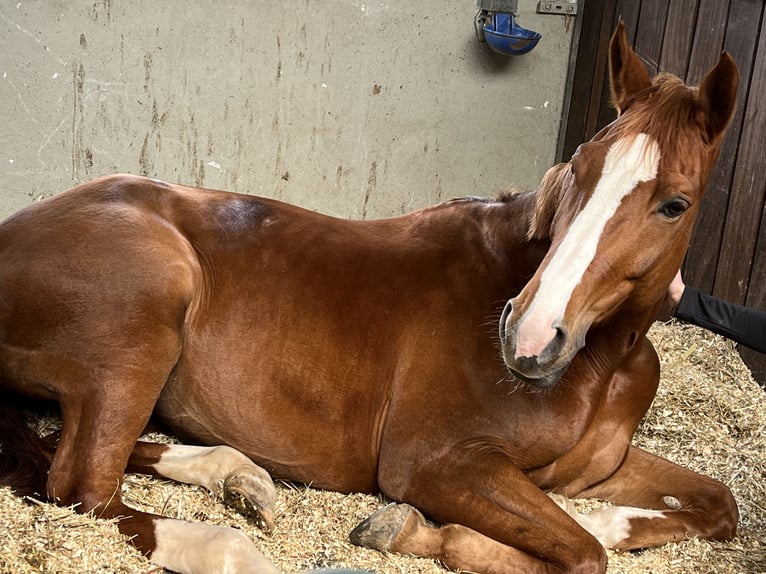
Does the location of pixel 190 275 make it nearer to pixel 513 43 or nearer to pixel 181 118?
pixel 181 118

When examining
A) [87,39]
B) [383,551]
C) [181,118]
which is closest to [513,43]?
[181,118]

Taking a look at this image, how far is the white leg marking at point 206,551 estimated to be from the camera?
7.52 ft

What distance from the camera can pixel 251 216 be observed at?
309cm

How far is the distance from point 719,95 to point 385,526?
162 centimetres

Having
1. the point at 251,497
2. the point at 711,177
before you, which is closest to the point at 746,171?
the point at 711,177

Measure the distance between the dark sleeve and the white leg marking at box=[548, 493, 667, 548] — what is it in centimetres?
69

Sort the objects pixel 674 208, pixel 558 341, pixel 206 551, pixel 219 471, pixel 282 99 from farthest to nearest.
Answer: pixel 282 99, pixel 219 471, pixel 206 551, pixel 674 208, pixel 558 341

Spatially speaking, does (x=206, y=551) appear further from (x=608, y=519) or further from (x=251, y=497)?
(x=608, y=519)

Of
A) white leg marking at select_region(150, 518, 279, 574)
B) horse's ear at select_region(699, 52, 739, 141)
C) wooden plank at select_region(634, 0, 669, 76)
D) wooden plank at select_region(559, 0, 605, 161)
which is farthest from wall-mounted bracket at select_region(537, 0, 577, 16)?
white leg marking at select_region(150, 518, 279, 574)

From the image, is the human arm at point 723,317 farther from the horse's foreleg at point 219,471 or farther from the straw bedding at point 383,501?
the horse's foreleg at point 219,471

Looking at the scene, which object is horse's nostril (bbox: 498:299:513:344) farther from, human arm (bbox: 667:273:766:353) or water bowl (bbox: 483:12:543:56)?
water bowl (bbox: 483:12:543:56)

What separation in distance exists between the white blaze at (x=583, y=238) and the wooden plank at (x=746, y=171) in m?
2.25

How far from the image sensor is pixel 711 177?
4.29 meters

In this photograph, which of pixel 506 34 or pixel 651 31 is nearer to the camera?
pixel 651 31
